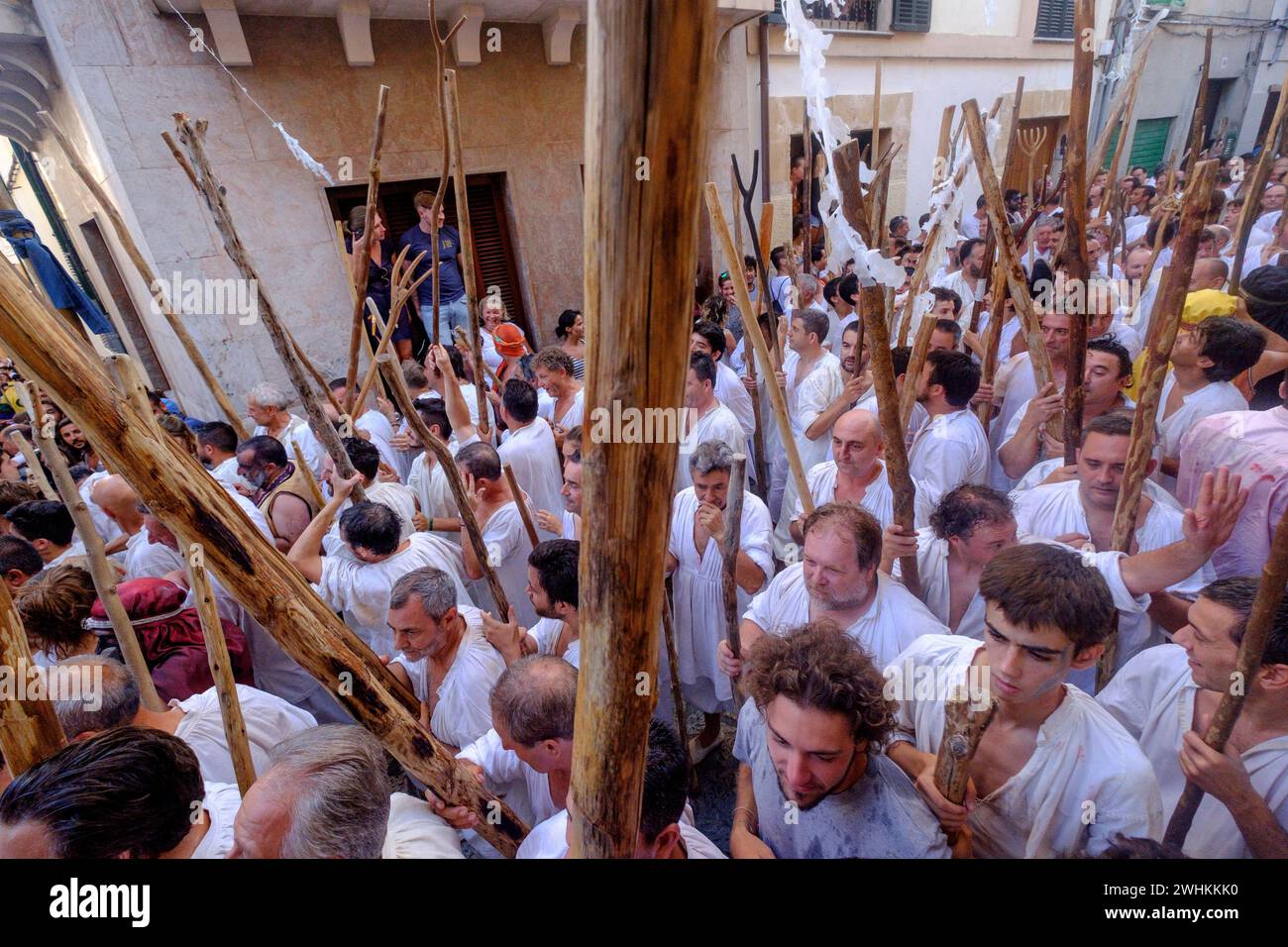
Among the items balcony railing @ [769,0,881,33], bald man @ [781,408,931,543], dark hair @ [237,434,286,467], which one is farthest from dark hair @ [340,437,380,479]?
balcony railing @ [769,0,881,33]

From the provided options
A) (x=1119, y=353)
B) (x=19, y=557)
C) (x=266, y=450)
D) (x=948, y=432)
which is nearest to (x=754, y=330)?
(x=948, y=432)

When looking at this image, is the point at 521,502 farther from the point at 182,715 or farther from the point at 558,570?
the point at 182,715

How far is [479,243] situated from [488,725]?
7832 millimetres

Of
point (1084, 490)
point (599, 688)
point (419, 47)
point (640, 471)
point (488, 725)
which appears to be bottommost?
point (488, 725)

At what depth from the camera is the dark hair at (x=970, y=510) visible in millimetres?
2830

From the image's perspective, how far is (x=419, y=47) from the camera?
8055mm

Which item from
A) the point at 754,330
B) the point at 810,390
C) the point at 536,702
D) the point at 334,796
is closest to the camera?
the point at 334,796

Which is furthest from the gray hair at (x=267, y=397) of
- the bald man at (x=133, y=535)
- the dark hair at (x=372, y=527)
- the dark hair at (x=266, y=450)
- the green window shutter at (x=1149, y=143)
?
the green window shutter at (x=1149, y=143)

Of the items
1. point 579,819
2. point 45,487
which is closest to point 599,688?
point 579,819

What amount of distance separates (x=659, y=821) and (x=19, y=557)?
3.79m

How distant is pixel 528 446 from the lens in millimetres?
4680

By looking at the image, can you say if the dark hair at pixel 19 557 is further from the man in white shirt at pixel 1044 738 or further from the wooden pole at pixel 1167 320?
the wooden pole at pixel 1167 320

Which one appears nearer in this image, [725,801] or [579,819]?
[579,819]
